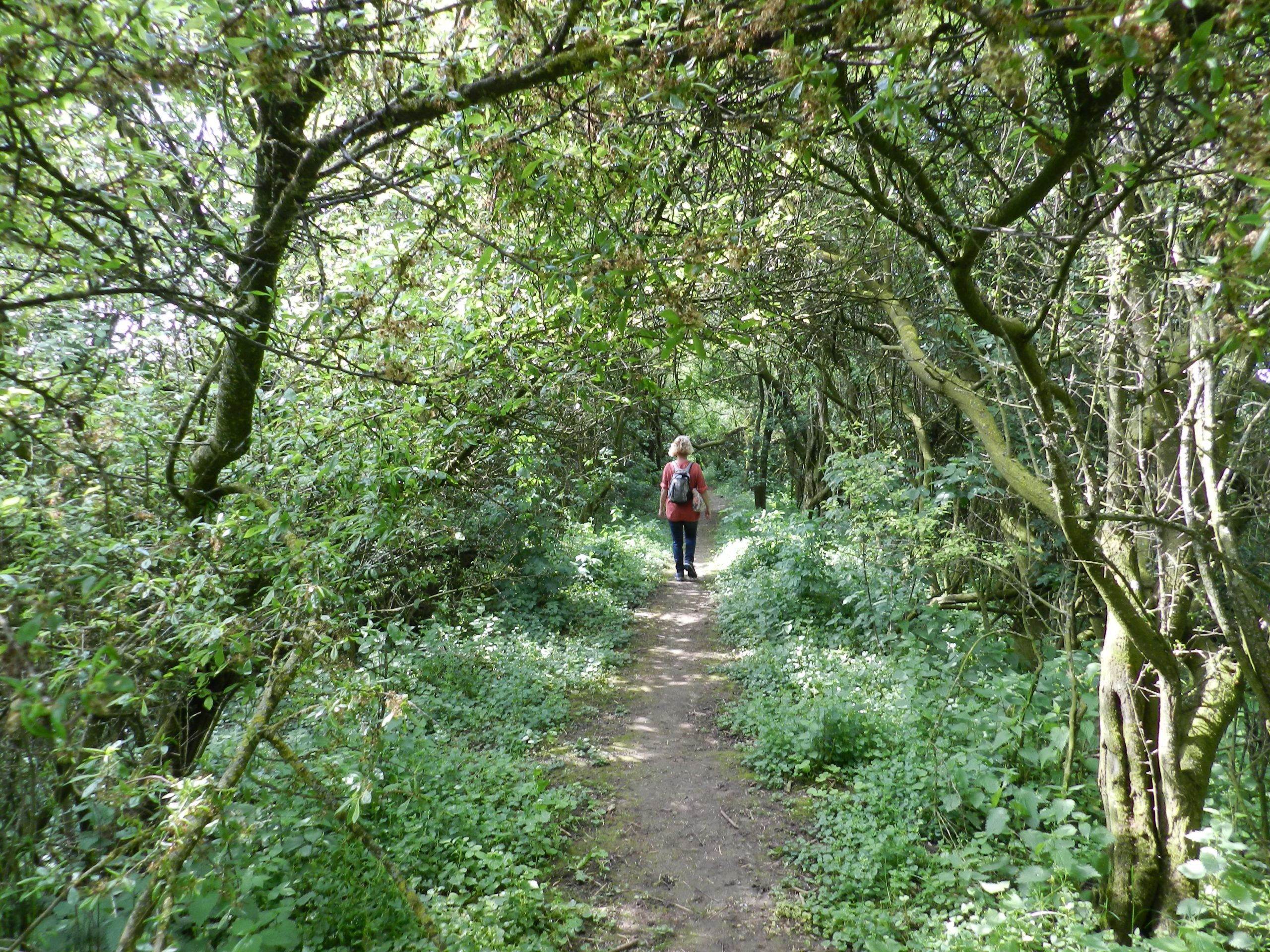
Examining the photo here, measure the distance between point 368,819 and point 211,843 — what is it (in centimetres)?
116

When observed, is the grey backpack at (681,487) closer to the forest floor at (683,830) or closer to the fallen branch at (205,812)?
the forest floor at (683,830)

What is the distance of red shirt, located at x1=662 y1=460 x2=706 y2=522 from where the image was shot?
998cm

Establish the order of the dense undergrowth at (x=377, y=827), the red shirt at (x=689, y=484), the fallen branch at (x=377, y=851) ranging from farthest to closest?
the red shirt at (x=689, y=484), the fallen branch at (x=377, y=851), the dense undergrowth at (x=377, y=827)


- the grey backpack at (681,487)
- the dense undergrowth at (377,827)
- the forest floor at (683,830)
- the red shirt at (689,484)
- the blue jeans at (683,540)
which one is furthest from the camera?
the blue jeans at (683,540)

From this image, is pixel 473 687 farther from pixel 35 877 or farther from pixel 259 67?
pixel 259 67

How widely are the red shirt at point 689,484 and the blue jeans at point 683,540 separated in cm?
30

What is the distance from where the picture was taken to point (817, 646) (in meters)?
7.03

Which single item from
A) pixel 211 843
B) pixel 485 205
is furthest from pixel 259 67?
pixel 211 843

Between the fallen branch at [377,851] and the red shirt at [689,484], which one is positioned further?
the red shirt at [689,484]

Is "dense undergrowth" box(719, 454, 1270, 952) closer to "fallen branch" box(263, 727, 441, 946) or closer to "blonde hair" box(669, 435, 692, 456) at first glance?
"fallen branch" box(263, 727, 441, 946)

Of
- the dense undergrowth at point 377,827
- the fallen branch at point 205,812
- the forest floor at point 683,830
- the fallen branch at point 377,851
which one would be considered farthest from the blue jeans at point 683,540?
the fallen branch at point 205,812

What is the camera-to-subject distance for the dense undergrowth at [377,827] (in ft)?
8.46

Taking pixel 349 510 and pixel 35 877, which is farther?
pixel 349 510

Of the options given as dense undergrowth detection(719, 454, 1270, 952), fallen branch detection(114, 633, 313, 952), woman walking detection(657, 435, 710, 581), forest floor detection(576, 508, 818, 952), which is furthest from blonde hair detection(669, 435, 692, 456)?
fallen branch detection(114, 633, 313, 952)
